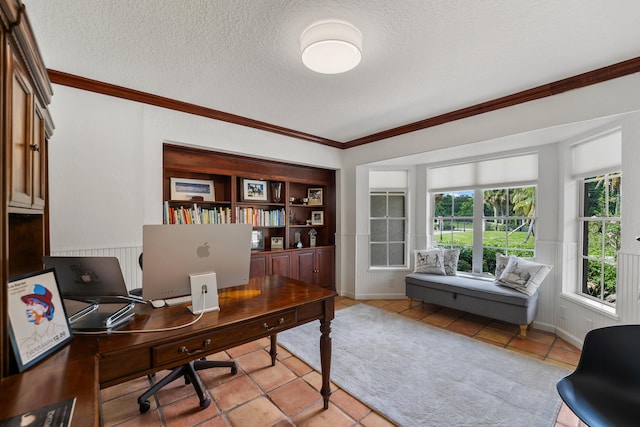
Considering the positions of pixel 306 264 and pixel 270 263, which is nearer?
pixel 270 263

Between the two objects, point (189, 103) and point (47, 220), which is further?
point (189, 103)

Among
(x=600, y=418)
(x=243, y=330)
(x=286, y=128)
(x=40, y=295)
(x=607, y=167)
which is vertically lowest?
(x=600, y=418)

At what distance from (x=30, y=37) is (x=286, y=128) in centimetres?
280

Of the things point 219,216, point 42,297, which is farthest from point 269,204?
point 42,297

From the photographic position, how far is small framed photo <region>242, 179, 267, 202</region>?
3.83 m

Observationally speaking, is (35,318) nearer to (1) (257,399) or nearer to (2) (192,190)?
(1) (257,399)

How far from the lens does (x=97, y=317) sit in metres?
1.35

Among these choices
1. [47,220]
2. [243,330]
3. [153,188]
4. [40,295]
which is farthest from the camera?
[153,188]

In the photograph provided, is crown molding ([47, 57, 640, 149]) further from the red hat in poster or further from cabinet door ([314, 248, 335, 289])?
the red hat in poster

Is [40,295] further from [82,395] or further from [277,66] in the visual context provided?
[277,66]

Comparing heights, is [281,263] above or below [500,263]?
below

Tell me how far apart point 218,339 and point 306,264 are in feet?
9.76

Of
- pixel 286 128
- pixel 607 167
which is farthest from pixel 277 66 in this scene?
pixel 607 167

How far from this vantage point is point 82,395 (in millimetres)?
839
